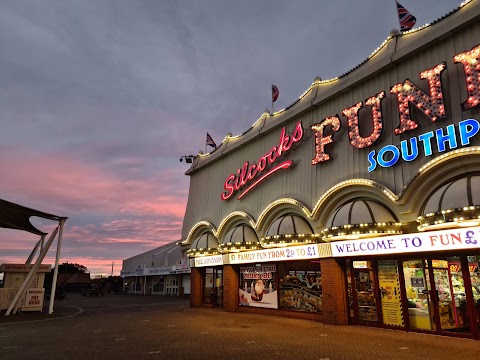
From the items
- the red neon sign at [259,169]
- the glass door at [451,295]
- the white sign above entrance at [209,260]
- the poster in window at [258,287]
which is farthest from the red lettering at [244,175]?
the glass door at [451,295]

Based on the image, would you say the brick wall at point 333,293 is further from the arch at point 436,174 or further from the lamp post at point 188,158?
the lamp post at point 188,158

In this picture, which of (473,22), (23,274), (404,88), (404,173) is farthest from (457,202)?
(23,274)

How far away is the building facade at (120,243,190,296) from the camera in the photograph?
46906 mm

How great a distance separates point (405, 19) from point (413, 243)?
923 centimetres

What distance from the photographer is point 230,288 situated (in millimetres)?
22047

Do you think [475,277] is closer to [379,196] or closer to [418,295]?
[418,295]

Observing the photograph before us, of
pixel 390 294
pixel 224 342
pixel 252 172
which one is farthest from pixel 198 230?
pixel 390 294

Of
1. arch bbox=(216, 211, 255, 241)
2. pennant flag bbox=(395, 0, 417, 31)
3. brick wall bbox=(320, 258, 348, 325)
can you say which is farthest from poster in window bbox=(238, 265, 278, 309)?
pennant flag bbox=(395, 0, 417, 31)

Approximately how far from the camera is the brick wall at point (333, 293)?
15078mm

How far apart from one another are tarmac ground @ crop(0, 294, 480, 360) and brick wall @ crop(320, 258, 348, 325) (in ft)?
1.82

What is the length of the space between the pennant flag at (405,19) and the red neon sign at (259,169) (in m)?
6.24

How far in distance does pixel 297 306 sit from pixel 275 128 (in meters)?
9.76

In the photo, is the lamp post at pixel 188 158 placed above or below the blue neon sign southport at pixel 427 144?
above

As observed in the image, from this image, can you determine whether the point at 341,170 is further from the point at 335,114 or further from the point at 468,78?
the point at 468,78
